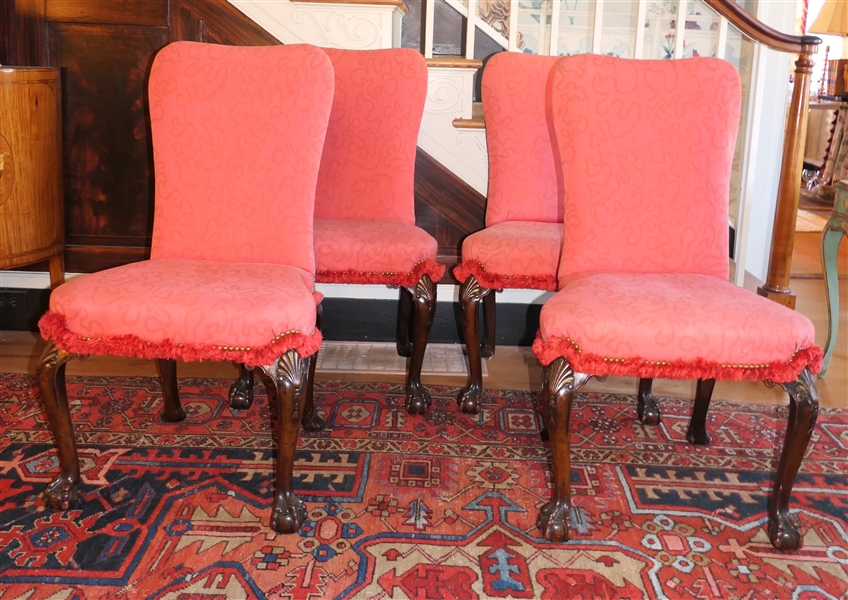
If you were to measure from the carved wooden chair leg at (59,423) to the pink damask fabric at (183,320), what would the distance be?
0.20 ft

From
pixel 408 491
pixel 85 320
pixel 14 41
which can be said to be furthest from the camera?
pixel 14 41

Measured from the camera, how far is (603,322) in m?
1.69

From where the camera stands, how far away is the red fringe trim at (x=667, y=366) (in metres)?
1.70

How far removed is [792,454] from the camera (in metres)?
1.76

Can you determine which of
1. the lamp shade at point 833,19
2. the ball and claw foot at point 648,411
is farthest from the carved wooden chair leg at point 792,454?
the lamp shade at point 833,19

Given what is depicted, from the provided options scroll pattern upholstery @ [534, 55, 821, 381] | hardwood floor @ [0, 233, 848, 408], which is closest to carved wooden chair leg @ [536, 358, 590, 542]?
scroll pattern upholstery @ [534, 55, 821, 381]

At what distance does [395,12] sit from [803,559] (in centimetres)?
214

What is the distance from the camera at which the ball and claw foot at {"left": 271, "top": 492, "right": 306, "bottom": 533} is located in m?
1.78

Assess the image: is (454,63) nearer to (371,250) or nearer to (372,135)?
(372,135)

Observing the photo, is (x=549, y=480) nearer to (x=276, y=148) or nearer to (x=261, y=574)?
(x=261, y=574)

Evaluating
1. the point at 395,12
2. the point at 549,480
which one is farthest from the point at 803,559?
the point at 395,12

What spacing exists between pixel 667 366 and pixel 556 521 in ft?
1.37

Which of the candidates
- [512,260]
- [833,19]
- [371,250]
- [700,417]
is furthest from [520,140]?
[833,19]

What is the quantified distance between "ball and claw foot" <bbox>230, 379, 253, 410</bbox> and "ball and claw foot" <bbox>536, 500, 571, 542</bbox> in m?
1.06
